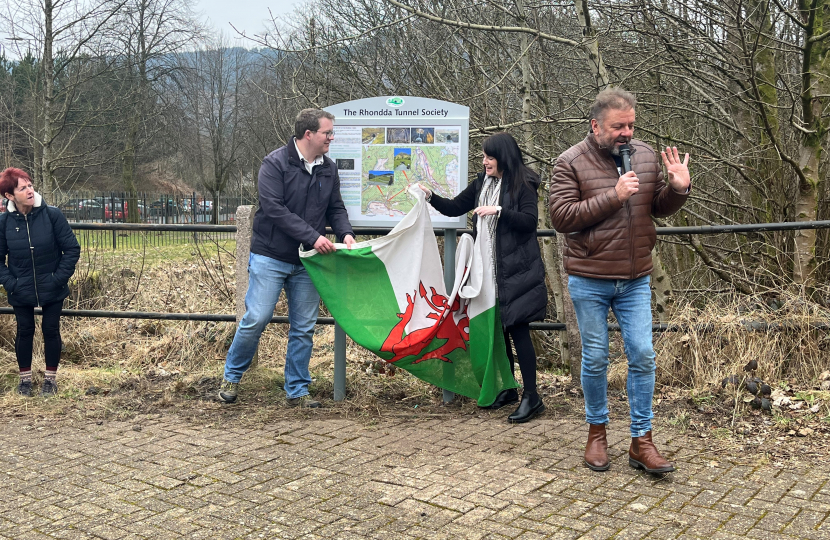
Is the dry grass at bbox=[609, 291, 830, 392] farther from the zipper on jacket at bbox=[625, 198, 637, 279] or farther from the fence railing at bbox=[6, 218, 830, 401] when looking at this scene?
the zipper on jacket at bbox=[625, 198, 637, 279]

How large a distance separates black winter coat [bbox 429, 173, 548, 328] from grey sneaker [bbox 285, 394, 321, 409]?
151 cm

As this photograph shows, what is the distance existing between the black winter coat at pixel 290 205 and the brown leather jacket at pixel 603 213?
1.88m

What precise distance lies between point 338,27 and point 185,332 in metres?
8.89

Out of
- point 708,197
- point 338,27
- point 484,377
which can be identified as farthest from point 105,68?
point 484,377

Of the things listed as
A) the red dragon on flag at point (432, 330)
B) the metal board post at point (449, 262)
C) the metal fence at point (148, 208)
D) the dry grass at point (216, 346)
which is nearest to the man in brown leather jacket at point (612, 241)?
the red dragon on flag at point (432, 330)

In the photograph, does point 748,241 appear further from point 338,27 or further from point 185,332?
point 338,27

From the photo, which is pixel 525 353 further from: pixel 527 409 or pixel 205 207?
pixel 205 207

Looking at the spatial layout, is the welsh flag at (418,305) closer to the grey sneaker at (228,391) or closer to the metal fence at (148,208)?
the grey sneaker at (228,391)

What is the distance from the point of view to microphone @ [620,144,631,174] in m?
4.29

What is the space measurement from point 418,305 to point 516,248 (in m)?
0.86

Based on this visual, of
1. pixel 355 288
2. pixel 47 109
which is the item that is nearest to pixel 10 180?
pixel 355 288

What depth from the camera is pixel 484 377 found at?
5719 mm

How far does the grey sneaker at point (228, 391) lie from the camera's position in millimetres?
6023

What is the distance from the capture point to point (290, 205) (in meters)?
5.78
